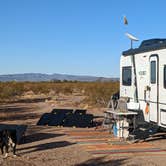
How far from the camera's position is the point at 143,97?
1348 centimetres

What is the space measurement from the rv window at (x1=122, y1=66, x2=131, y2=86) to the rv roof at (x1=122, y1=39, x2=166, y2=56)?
0.54 metres

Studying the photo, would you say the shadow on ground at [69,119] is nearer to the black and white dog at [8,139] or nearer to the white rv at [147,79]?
the white rv at [147,79]

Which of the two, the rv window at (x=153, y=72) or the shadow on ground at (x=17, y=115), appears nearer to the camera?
A: the rv window at (x=153, y=72)

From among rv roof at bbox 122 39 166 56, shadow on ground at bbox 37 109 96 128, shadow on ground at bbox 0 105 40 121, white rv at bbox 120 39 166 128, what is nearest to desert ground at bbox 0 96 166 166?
white rv at bbox 120 39 166 128

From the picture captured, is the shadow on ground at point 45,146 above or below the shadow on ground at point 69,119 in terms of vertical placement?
below

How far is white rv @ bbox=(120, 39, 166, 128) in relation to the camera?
12.3 meters

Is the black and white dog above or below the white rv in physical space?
below

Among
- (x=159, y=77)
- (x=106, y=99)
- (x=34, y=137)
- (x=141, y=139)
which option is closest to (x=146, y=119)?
(x=141, y=139)

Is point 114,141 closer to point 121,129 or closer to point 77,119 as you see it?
point 121,129

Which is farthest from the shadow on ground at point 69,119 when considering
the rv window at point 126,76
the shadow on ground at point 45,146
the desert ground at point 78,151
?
the shadow on ground at point 45,146

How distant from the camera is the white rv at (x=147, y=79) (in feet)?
40.4

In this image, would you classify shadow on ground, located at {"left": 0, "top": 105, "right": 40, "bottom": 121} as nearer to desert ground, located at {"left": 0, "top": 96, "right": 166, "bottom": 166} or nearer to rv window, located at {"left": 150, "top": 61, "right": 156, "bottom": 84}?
desert ground, located at {"left": 0, "top": 96, "right": 166, "bottom": 166}

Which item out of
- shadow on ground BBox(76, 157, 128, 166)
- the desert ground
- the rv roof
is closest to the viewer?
shadow on ground BBox(76, 157, 128, 166)

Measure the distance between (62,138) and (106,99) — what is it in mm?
16789
